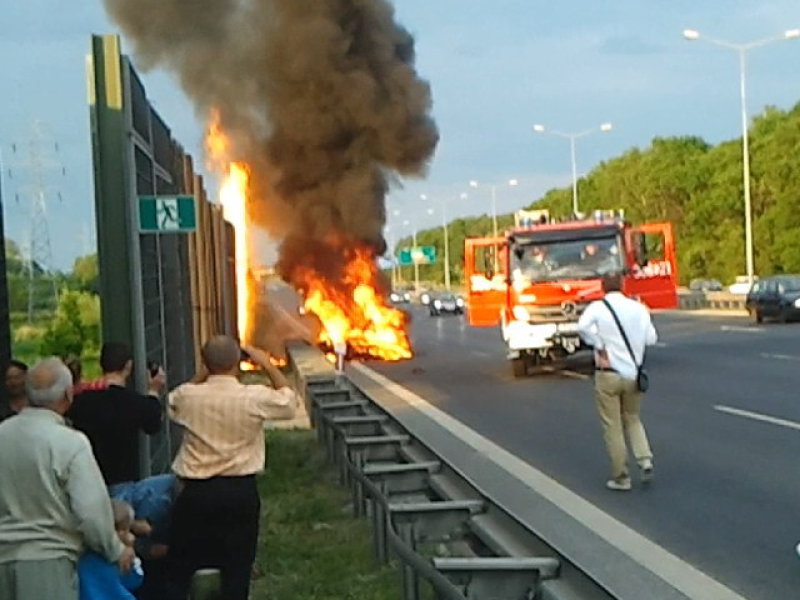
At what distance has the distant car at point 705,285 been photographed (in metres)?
80.2

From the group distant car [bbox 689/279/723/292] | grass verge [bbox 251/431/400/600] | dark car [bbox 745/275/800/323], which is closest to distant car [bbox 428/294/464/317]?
distant car [bbox 689/279/723/292]

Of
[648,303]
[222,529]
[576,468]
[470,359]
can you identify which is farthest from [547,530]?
[470,359]

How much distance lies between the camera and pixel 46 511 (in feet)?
17.4

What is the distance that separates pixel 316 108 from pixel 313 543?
2497 cm

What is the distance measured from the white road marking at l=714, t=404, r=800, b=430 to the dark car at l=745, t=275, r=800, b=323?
2670cm

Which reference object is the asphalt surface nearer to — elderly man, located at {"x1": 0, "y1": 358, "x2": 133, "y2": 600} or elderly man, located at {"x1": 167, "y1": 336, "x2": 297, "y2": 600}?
elderly man, located at {"x1": 167, "y1": 336, "x2": 297, "y2": 600}

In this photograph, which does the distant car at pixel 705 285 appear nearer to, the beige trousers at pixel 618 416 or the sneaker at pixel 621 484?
the beige trousers at pixel 618 416

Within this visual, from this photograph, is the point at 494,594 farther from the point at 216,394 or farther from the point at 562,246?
the point at 562,246

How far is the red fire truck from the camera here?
26094mm

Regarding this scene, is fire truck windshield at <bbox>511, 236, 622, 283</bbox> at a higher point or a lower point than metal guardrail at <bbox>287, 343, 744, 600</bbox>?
higher

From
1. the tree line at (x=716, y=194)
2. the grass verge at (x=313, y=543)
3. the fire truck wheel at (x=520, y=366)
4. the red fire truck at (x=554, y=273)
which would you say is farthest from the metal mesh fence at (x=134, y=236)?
the tree line at (x=716, y=194)

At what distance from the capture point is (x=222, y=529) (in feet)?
23.1

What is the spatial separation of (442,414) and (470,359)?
597 inches

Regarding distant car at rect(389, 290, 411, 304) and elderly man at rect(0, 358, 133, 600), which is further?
distant car at rect(389, 290, 411, 304)
